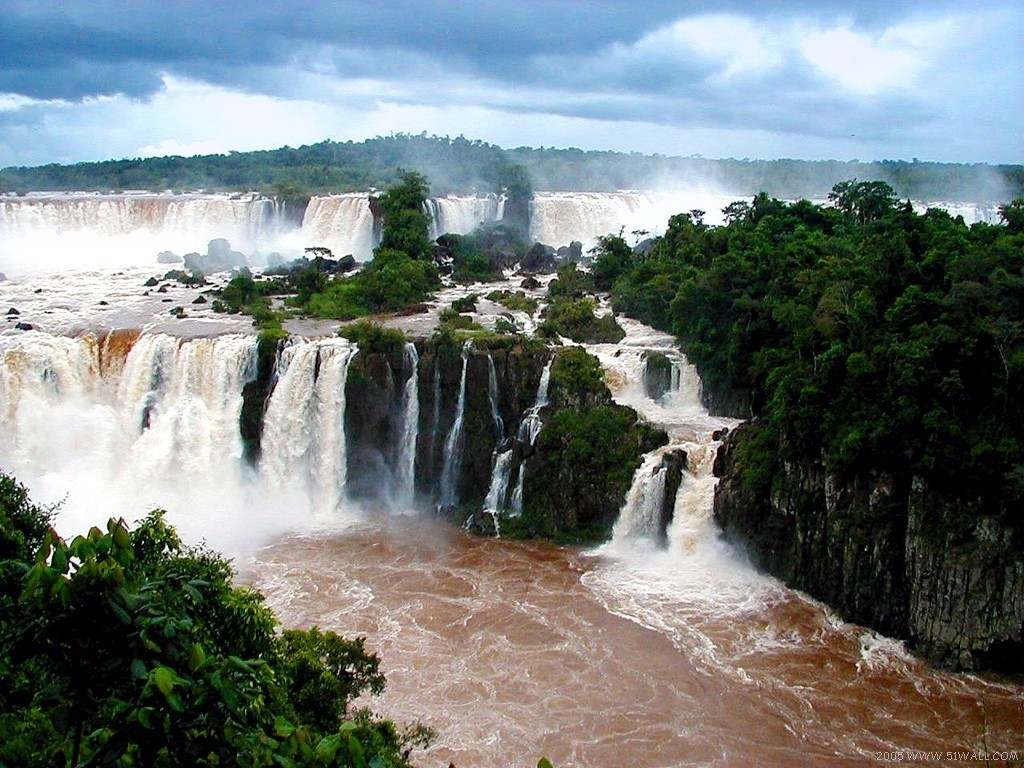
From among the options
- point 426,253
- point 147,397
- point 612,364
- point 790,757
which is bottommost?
point 790,757

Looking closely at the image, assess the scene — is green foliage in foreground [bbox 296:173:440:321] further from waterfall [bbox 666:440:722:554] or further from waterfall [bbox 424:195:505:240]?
waterfall [bbox 666:440:722:554]

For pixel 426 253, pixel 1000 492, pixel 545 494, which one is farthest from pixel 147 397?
pixel 1000 492

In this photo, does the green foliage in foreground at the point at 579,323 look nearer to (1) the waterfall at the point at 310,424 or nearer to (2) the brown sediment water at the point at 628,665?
(1) the waterfall at the point at 310,424

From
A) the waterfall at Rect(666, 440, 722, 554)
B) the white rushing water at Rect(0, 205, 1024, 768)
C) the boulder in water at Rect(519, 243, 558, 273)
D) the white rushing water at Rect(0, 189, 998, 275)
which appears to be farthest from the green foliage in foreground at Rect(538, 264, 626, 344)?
the white rushing water at Rect(0, 189, 998, 275)

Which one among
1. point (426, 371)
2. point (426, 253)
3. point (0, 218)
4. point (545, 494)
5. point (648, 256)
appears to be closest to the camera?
point (545, 494)

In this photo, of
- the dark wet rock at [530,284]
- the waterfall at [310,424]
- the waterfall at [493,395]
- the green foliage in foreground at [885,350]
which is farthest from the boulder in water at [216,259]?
the green foliage in foreground at [885,350]

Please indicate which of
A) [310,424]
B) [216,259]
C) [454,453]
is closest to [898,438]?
[454,453]

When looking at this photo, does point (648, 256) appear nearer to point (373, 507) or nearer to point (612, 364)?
point (612, 364)
